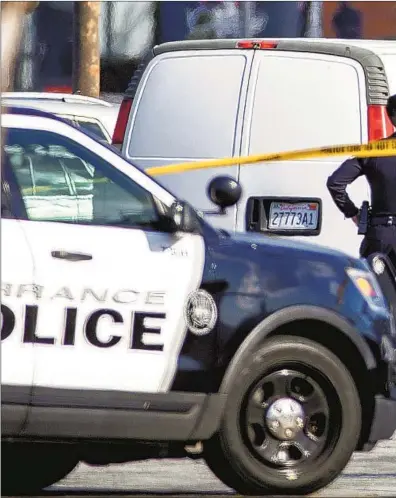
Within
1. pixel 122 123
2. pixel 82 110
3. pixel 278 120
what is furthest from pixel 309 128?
pixel 82 110

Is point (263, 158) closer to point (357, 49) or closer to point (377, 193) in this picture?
point (357, 49)

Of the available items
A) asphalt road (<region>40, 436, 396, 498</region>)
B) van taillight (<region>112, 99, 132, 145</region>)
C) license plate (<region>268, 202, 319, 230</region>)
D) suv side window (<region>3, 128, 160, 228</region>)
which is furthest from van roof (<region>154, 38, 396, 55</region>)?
suv side window (<region>3, 128, 160, 228</region>)

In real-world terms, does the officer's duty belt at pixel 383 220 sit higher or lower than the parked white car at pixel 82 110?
higher

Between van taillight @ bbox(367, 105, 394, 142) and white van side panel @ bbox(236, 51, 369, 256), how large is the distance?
0.12ft

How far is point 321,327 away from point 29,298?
4.64 feet

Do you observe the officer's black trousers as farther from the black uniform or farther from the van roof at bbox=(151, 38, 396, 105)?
the van roof at bbox=(151, 38, 396, 105)

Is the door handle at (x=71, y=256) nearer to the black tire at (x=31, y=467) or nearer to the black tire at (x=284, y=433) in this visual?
the black tire at (x=284, y=433)

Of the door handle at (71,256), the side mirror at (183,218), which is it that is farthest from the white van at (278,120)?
the door handle at (71,256)

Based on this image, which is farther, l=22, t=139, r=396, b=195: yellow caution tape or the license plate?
the license plate

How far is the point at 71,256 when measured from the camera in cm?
754

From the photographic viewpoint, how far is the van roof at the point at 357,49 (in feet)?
39.3

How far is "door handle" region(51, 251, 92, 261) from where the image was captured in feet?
24.7

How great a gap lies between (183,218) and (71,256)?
0.58 metres

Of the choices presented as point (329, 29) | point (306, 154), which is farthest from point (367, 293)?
point (329, 29)
